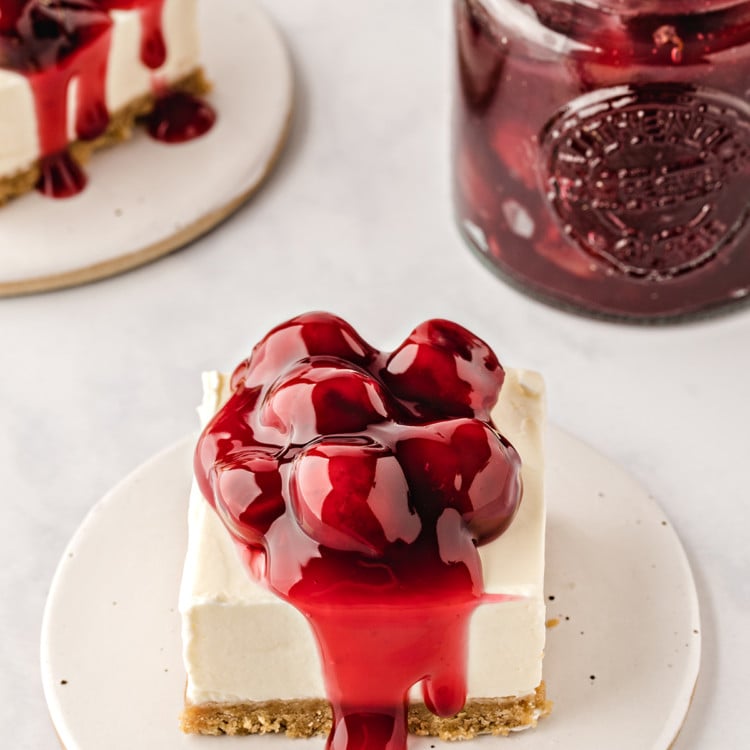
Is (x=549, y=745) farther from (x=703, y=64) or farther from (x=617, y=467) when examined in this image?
(x=703, y=64)

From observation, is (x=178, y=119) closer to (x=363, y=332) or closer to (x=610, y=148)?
(x=363, y=332)

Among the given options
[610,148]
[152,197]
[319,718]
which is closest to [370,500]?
[319,718]

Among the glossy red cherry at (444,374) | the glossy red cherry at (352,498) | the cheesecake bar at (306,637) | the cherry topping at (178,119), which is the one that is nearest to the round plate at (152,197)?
the cherry topping at (178,119)

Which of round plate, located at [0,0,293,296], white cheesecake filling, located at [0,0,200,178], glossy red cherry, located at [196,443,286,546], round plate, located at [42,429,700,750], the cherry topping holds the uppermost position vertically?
glossy red cherry, located at [196,443,286,546]

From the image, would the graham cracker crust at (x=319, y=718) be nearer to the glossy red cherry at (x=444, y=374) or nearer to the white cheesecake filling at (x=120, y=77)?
the glossy red cherry at (x=444, y=374)

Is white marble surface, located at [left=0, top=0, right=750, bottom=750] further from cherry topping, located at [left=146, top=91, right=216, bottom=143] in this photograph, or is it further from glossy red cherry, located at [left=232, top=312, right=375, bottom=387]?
glossy red cherry, located at [left=232, top=312, right=375, bottom=387]

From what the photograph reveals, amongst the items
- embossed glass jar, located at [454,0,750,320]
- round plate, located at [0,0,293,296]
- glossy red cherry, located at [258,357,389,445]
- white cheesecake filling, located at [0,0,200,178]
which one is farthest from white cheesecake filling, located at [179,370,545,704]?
white cheesecake filling, located at [0,0,200,178]
